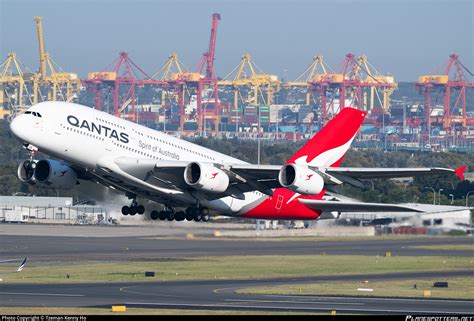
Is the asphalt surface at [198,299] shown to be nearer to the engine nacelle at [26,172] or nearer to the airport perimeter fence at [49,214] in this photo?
the engine nacelle at [26,172]

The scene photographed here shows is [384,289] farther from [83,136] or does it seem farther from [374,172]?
[83,136]

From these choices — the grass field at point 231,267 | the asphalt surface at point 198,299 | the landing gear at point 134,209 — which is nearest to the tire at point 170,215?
the landing gear at point 134,209

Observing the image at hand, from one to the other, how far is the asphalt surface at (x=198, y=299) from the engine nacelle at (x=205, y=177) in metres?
4.83

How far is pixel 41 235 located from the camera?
282ft

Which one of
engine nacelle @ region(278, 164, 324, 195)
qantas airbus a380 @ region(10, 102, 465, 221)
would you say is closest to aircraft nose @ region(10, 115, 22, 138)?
qantas airbus a380 @ region(10, 102, 465, 221)

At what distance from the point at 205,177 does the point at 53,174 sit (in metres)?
7.63

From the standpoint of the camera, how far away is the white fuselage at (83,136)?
47750mm

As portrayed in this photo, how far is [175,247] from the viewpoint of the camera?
77562 mm

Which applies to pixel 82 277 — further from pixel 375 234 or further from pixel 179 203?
pixel 375 234

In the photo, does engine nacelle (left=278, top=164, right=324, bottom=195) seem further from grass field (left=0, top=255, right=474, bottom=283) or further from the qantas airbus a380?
grass field (left=0, top=255, right=474, bottom=283)

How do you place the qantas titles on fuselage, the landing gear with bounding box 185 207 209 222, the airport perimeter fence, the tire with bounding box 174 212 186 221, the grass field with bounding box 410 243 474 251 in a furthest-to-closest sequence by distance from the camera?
1. the airport perimeter fence
2. the grass field with bounding box 410 243 474 251
3. the tire with bounding box 174 212 186 221
4. the landing gear with bounding box 185 207 209 222
5. the qantas titles on fuselage

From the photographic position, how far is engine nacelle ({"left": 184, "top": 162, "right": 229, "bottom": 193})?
50062 millimetres

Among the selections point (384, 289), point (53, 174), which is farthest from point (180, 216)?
point (384, 289)

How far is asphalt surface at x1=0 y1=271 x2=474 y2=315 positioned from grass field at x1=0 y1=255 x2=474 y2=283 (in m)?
3.50
